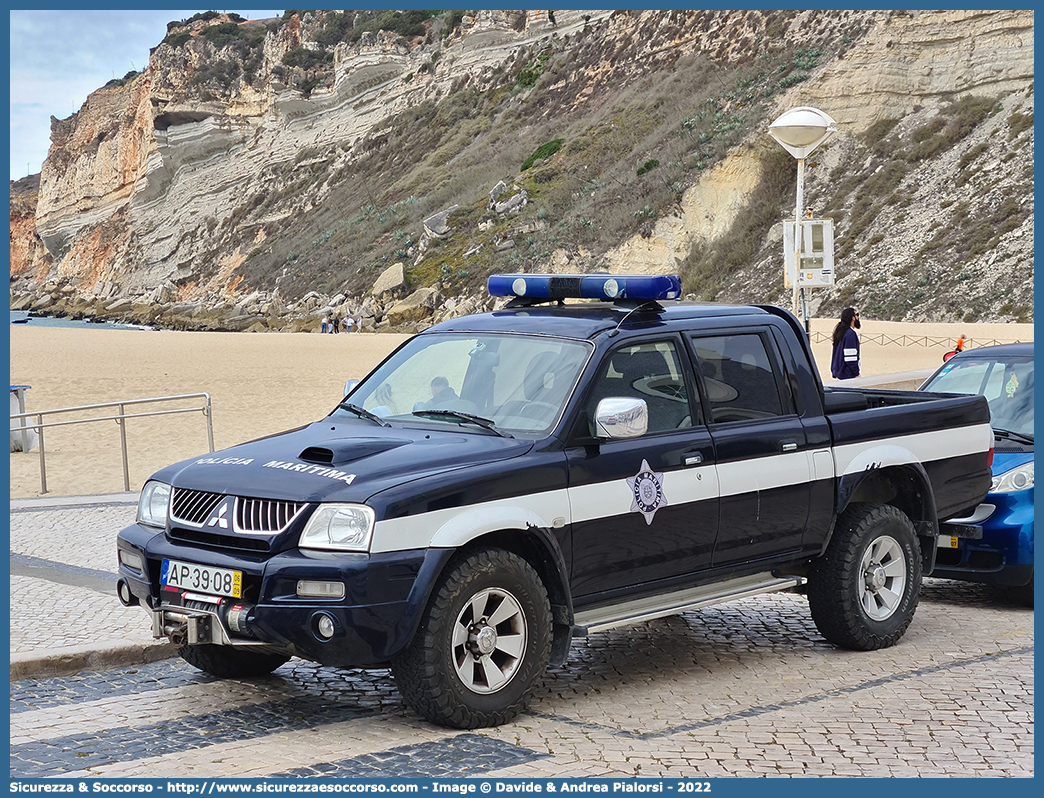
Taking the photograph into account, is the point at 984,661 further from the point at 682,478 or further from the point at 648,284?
the point at 648,284

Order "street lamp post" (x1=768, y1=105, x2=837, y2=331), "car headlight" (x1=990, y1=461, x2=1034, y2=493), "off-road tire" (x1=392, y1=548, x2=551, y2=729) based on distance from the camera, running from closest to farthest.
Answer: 1. "off-road tire" (x1=392, y1=548, x2=551, y2=729)
2. "car headlight" (x1=990, y1=461, x2=1034, y2=493)
3. "street lamp post" (x1=768, y1=105, x2=837, y2=331)

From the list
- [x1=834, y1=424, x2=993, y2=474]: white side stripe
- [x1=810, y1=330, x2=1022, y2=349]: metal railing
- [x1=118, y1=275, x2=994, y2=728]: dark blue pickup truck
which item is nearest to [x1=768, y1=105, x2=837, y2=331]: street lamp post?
[x1=834, y1=424, x2=993, y2=474]: white side stripe

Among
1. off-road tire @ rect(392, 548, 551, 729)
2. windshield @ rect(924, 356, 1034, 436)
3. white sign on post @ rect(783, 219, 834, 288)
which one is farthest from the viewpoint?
white sign on post @ rect(783, 219, 834, 288)

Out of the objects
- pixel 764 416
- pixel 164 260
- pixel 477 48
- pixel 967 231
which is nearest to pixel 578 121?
pixel 477 48

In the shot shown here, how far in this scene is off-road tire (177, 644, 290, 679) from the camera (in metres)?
6.99

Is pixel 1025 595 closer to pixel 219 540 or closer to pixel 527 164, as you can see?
pixel 219 540

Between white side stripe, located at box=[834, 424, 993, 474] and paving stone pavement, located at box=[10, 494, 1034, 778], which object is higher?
white side stripe, located at box=[834, 424, 993, 474]

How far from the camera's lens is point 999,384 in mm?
10211

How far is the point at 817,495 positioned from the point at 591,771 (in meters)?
2.78

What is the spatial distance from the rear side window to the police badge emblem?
0.65 metres

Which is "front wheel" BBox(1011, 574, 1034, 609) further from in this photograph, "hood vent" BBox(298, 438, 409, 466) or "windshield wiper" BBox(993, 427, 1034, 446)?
"hood vent" BBox(298, 438, 409, 466)

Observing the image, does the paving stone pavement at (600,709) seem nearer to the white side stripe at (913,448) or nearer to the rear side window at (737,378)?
the white side stripe at (913,448)

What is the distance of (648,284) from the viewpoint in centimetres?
718

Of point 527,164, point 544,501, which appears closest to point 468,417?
point 544,501
